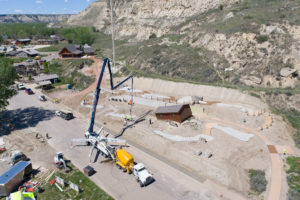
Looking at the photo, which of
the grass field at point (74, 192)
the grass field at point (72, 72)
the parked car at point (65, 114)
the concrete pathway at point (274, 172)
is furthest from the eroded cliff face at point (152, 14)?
the grass field at point (74, 192)

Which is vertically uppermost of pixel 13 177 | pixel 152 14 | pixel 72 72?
pixel 152 14

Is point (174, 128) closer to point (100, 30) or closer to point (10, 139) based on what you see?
point (10, 139)

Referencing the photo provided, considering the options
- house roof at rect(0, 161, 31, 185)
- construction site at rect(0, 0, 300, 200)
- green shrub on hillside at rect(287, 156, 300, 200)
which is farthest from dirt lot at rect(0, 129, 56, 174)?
green shrub on hillside at rect(287, 156, 300, 200)

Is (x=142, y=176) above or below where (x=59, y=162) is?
above

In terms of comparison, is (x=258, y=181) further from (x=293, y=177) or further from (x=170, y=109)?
(x=170, y=109)

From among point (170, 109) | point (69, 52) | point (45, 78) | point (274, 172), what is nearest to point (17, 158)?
point (170, 109)

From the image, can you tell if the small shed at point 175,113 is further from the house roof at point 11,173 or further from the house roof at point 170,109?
the house roof at point 11,173

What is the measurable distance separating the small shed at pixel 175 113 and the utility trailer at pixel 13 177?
2224 cm

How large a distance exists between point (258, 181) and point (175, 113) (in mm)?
16870

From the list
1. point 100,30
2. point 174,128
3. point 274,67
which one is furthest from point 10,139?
point 100,30

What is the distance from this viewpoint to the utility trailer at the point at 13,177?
22391 millimetres

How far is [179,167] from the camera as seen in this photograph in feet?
87.5

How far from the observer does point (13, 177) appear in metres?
23.1

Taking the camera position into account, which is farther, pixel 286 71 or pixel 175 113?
pixel 286 71
